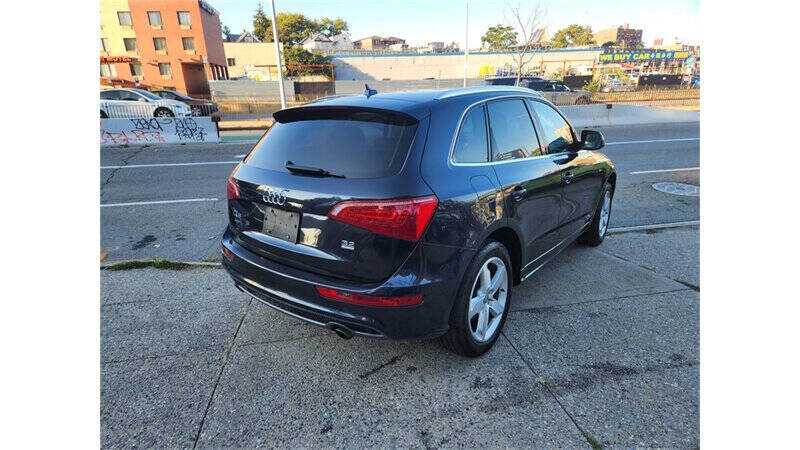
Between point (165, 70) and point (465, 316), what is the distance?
49257 millimetres

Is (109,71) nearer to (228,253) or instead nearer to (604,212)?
(228,253)

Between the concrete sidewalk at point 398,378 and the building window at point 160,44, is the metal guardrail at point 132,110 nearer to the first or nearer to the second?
→ the concrete sidewalk at point 398,378

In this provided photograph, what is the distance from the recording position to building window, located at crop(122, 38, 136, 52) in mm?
42300

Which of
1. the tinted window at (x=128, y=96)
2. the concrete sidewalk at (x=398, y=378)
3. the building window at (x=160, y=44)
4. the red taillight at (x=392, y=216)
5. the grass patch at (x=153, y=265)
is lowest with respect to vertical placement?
the concrete sidewalk at (x=398, y=378)

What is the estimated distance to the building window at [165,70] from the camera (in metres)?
42.3

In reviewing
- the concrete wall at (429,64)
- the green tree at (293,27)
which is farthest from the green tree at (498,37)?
the green tree at (293,27)

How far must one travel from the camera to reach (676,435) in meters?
2.21

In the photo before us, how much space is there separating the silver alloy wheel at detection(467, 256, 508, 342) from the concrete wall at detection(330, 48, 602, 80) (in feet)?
168

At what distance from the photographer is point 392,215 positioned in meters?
2.19

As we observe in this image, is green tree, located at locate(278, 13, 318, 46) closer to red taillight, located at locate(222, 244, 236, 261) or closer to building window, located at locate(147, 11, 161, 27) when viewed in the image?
building window, located at locate(147, 11, 161, 27)

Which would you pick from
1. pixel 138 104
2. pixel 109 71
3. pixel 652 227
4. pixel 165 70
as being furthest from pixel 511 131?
pixel 109 71

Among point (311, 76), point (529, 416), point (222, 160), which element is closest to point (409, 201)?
point (529, 416)

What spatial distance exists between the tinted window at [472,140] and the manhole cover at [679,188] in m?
5.89

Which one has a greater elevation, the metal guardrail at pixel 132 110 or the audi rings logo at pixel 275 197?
the metal guardrail at pixel 132 110
